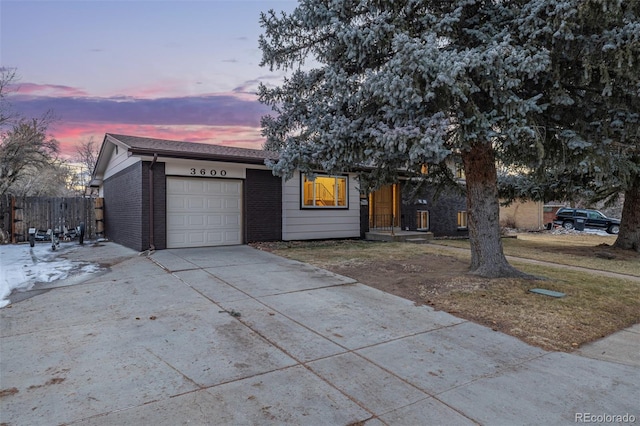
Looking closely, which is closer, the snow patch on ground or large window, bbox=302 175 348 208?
the snow patch on ground

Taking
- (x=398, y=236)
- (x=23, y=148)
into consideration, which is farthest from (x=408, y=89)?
(x=23, y=148)

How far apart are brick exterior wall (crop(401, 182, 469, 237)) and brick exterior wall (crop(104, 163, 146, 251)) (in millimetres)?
9737

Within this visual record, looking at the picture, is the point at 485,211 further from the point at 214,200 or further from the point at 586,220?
the point at 586,220

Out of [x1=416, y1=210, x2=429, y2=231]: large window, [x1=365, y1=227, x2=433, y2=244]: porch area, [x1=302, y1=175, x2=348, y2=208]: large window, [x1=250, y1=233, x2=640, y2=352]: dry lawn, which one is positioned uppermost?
[x1=302, y1=175, x2=348, y2=208]: large window

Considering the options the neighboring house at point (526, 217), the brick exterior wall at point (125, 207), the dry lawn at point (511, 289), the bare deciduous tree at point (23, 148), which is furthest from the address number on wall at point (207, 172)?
the neighboring house at point (526, 217)

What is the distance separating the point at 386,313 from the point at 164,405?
10.1 ft

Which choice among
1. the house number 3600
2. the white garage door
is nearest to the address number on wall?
the house number 3600

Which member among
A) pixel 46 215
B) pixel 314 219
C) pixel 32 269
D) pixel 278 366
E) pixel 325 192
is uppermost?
pixel 325 192

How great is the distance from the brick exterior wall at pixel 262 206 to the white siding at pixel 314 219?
25 centimetres

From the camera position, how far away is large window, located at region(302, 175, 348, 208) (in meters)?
12.4

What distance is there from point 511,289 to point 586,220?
22714mm

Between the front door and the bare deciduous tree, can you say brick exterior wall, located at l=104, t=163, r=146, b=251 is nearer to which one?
the bare deciduous tree

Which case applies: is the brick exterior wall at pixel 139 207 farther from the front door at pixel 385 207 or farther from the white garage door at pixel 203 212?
the front door at pixel 385 207

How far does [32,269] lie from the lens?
301 inches
